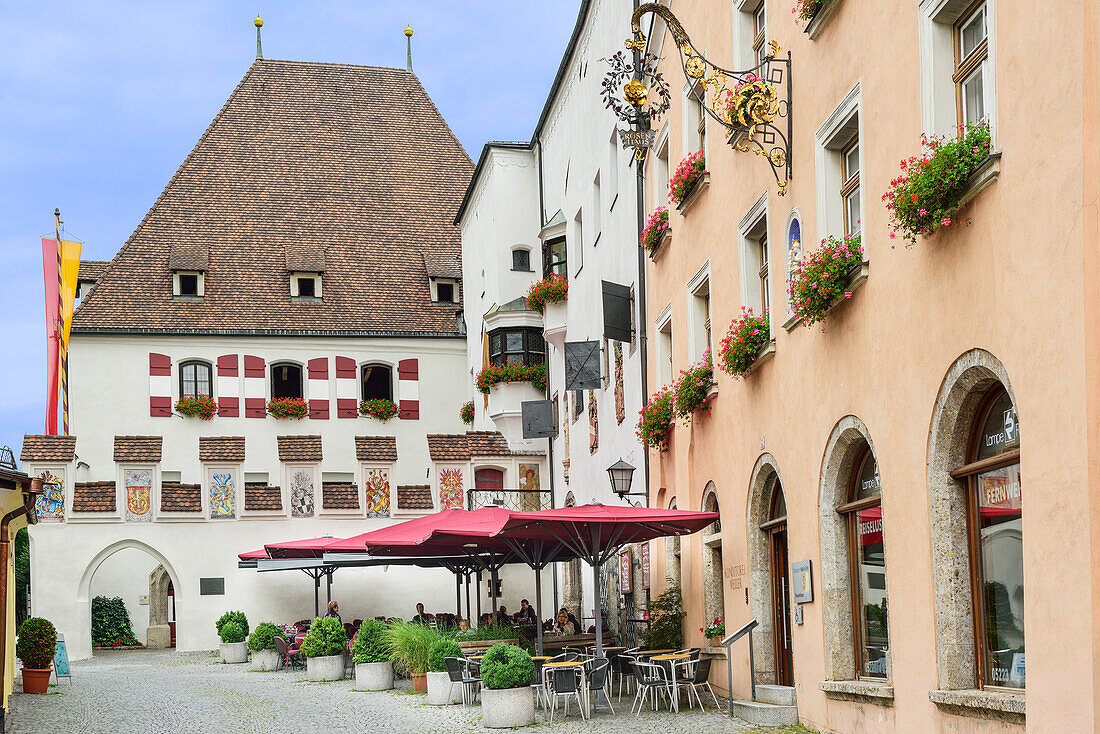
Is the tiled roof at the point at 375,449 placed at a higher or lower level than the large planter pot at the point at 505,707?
higher

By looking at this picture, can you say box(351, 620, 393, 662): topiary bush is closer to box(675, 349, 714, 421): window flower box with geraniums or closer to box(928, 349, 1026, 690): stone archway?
box(675, 349, 714, 421): window flower box with geraniums

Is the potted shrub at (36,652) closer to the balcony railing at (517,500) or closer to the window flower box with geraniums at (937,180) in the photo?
the balcony railing at (517,500)

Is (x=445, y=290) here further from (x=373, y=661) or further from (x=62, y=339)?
(x=373, y=661)

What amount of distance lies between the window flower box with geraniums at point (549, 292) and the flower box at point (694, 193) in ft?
33.1

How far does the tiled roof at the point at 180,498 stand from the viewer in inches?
1236

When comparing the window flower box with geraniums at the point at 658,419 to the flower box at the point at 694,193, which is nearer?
the flower box at the point at 694,193

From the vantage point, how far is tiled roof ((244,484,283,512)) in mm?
31812

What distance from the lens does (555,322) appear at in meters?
27.8

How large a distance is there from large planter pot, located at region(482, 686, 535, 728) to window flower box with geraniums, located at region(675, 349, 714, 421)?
4359 mm

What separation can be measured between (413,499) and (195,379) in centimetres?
835

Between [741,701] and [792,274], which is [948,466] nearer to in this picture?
[792,274]

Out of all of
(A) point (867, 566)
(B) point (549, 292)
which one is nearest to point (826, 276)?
(A) point (867, 566)

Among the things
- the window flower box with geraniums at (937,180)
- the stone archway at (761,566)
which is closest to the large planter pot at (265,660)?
the stone archway at (761,566)

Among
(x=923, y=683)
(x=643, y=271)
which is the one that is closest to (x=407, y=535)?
(x=643, y=271)
